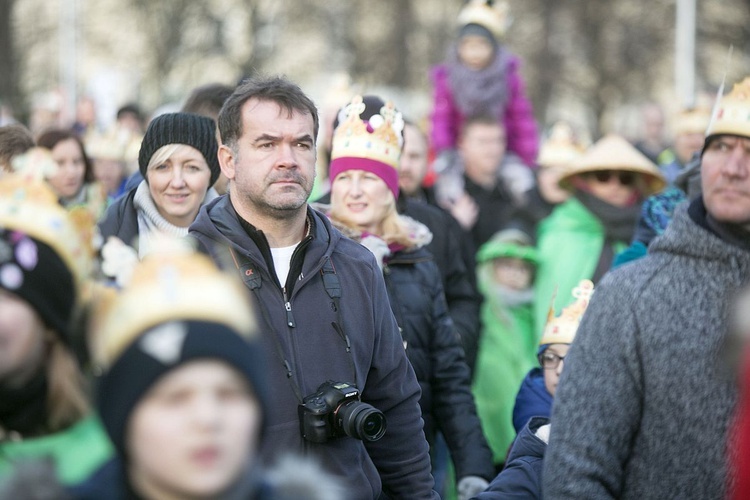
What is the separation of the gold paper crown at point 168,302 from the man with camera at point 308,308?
1.33m

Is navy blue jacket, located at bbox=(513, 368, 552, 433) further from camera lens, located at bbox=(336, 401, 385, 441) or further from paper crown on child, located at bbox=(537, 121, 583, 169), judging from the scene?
paper crown on child, located at bbox=(537, 121, 583, 169)

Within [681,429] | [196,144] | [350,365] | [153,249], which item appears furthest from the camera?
[196,144]

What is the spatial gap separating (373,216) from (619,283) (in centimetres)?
223

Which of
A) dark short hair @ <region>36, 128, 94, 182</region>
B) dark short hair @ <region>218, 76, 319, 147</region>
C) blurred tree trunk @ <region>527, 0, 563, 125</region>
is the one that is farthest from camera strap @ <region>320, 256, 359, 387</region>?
blurred tree trunk @ <region>527, 0, 563, 125</region>

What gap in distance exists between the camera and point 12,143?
17.9 ft

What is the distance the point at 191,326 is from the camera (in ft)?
8.27

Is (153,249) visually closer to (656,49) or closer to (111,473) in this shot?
(111,473)

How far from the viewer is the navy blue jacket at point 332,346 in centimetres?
408

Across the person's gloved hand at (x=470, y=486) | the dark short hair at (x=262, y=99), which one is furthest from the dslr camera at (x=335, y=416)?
the person's gloved hand at (x=470, y=486)

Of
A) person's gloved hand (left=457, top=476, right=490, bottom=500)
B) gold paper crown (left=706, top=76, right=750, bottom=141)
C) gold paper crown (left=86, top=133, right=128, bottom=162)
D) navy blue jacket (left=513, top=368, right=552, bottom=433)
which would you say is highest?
gold paper crown (left=706, top=76, right=750, bottom=141)

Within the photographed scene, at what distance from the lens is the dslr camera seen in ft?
13.1

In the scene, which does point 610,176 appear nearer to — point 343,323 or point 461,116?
point 461,116

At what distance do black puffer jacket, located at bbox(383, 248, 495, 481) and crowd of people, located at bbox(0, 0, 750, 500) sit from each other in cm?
1

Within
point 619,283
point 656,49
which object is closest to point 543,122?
point 656,49
